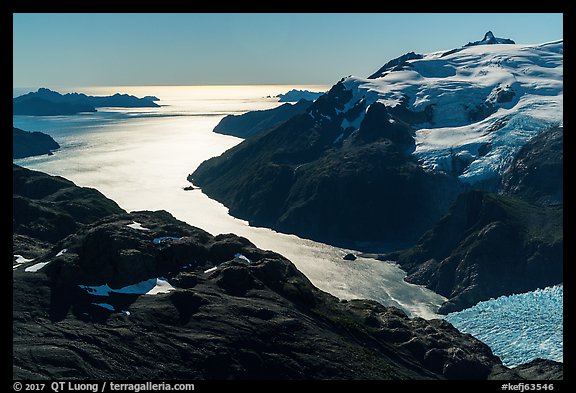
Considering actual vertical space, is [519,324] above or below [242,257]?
below

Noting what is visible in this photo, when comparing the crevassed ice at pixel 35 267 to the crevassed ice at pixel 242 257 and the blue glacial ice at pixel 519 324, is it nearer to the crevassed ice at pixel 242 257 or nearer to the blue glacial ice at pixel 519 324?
the crevassed ice at pixel 242 257

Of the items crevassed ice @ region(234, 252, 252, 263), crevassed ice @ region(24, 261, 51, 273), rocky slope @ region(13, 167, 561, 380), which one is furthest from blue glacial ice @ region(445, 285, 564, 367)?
crevassed ice @ region(24, 261, 51, 273)

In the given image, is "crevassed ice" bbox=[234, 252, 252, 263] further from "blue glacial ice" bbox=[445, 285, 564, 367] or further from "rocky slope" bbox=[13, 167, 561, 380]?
"blue glacial ice" bbox=[445, 285, 564, 367]

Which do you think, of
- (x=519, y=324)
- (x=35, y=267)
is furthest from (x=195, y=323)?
(x=519, y=324)

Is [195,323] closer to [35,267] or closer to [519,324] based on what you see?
[35,267]

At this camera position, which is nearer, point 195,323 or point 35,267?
point 195,323
